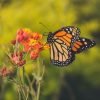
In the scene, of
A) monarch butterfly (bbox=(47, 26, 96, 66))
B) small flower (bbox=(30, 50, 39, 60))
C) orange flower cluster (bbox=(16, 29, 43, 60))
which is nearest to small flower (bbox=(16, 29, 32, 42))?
orange flower cluster (bbox=(16, 29, 43, 60))

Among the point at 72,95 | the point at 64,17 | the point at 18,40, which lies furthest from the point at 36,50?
the point at 72,95

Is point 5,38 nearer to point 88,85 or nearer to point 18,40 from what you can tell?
point 88,85

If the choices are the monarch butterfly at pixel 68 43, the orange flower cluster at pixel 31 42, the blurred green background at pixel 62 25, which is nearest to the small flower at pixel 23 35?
the orange flower cluster at pixel 31 42

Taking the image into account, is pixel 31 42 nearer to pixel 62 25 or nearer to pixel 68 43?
pixel 68 43

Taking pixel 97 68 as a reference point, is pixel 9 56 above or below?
below

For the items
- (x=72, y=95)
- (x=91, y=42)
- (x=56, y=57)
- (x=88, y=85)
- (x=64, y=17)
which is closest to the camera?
(x=91, y=42)

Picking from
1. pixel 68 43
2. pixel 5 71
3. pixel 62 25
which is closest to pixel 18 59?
pixel 5 71

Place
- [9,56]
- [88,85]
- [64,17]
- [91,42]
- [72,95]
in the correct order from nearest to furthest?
[9,56], [91,42], [64,17], [72,95], [88,85]

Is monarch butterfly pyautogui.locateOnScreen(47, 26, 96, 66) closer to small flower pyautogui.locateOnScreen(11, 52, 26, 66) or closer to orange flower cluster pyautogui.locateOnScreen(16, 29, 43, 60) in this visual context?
orange flower cluster pyautogui.locateOnScreen(16, 29, 43, 60)
